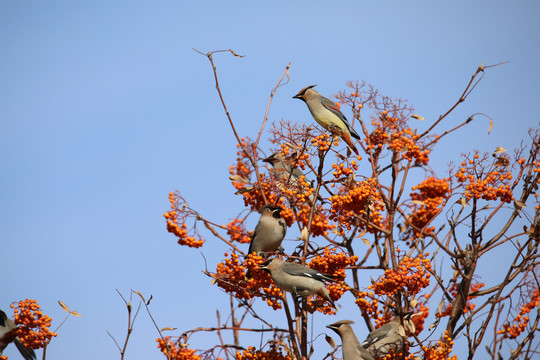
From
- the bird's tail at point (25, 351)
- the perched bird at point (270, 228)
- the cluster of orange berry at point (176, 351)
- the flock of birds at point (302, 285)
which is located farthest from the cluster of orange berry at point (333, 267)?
the bird's tail at point (25, 351)

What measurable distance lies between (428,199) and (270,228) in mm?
1931

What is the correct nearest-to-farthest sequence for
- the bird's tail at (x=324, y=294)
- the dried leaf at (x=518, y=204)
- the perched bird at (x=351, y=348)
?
the bird's tail at (x=324, y=294)
the perched bird at (x=351, y=348)
the dried leaf at (x=518, y=204)

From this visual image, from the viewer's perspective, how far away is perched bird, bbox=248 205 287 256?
16.6 ft

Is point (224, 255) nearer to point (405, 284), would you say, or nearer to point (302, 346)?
point (302, 346)

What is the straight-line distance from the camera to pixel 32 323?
4.67 m

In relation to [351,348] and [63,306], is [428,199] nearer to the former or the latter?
[351,348]

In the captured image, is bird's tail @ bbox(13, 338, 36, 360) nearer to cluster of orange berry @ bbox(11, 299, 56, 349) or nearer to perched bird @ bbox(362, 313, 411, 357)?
cluster of orange berry @ bbox(11, 299, 56, 349)

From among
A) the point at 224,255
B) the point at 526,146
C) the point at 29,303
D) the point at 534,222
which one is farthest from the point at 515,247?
the point at 29,303

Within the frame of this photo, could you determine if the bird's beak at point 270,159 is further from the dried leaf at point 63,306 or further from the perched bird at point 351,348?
the dried leaf at point 63,306

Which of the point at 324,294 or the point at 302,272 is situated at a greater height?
the point at 302,272

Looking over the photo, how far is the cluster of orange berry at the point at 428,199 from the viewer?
6.30 metres

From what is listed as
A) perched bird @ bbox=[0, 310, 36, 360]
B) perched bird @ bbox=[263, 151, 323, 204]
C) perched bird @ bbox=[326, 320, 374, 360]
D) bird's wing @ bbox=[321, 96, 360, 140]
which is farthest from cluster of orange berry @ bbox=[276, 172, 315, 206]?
perched bird @ bbox=[0, 310, 36, 360]

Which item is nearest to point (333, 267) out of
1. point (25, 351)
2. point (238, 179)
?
point (238, 179)

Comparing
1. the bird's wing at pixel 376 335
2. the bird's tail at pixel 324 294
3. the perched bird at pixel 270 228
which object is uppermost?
the perched bird at pixel 270 228
